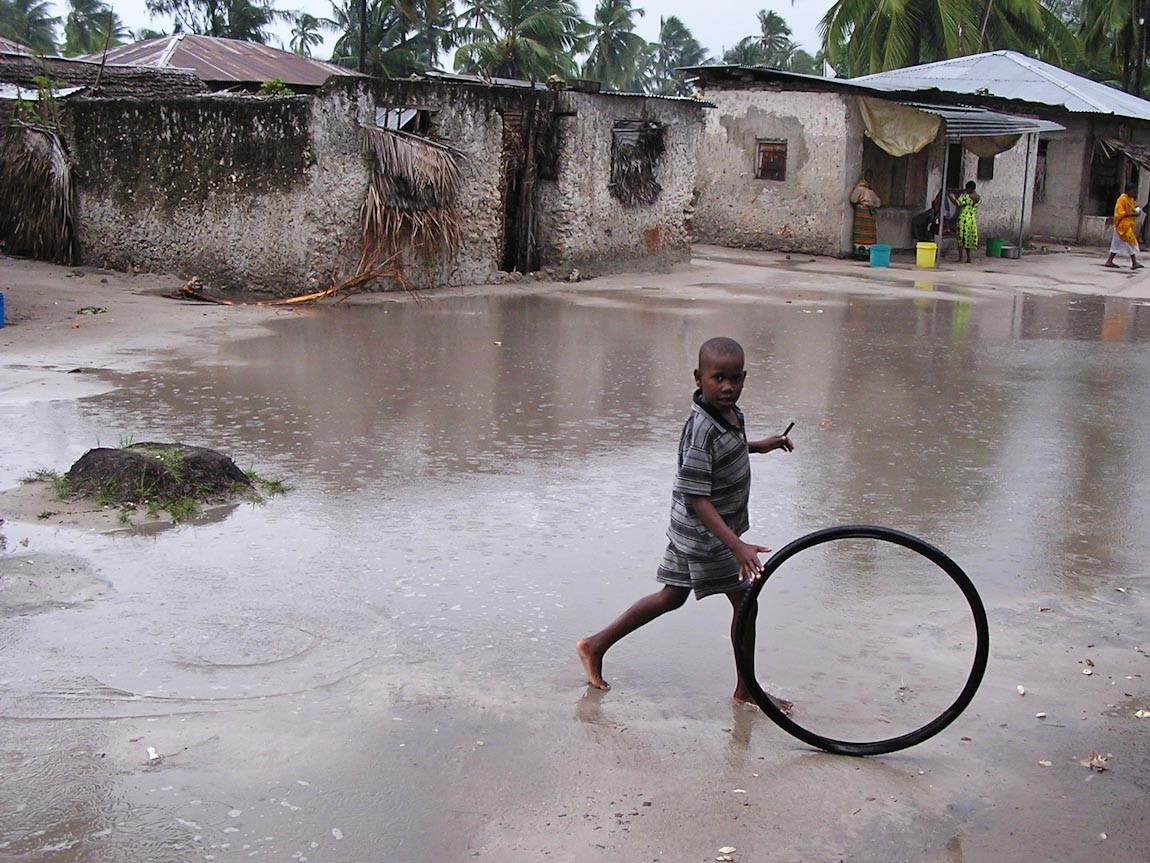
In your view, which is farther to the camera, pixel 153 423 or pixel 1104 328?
pixel 1104 328

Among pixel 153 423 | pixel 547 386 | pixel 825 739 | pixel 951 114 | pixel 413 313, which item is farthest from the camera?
pixel 951 114

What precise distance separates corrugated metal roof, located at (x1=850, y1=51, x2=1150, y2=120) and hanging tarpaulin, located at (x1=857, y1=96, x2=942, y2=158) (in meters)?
3.08

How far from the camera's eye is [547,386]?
30.8ft

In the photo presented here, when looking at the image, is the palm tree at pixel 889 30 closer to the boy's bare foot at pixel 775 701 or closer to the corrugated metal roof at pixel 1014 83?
the corrugated metal roof at pixel 1014 83

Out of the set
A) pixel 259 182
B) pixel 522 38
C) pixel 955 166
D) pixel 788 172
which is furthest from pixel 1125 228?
pixel 522 38

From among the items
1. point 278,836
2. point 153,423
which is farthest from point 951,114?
point 278,836

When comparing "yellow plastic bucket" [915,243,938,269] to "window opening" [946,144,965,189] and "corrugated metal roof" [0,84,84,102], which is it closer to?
"window opening" [946,144,965,189]

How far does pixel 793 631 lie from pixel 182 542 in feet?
8.97

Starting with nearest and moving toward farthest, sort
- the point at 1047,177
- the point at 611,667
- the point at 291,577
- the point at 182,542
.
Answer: the point at 611,667
the point at 291,577
the point at 182,542
the point at 1047,177

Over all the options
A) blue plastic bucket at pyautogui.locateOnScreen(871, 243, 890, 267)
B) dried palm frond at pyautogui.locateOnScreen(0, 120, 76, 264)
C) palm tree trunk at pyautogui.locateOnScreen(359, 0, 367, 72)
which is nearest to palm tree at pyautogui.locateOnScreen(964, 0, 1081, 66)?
palm tree trunk at pyautogui.locateOnScreen(359, 0, 367, 72)

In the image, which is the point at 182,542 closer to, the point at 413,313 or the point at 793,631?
the point at 793,631

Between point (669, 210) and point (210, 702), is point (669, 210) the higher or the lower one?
the higher one

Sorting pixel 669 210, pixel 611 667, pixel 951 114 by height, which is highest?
pixel 951 114

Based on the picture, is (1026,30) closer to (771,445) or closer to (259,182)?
(259,182)
